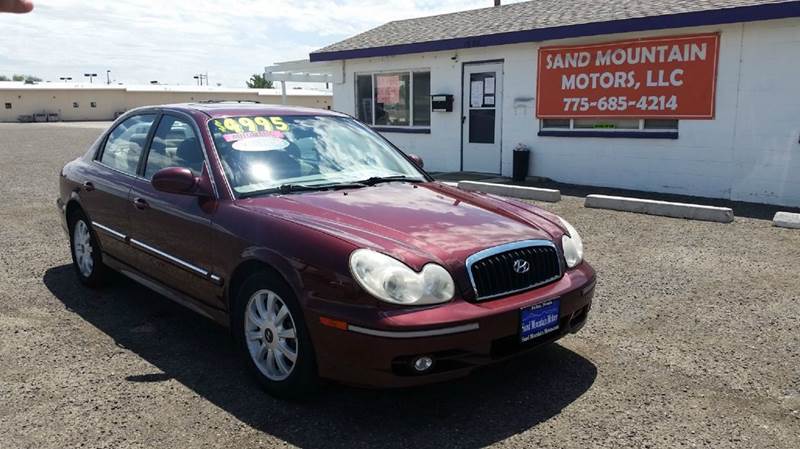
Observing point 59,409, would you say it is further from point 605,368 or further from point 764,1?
point 764,1

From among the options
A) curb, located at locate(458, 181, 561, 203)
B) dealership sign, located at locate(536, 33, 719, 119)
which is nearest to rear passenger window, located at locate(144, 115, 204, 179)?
curb, located at locate(458, 181, 561, 203)

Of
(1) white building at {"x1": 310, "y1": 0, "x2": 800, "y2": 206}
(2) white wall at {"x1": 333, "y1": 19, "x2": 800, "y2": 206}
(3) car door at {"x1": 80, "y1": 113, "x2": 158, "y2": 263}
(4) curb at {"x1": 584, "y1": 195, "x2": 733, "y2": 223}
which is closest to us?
(3) car door at {"x1": 80, "y1": 113, "x2": 158, "y2": 263}

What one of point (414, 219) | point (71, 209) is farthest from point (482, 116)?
point (414, 219)

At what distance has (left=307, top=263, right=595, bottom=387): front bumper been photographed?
2885 millimetres

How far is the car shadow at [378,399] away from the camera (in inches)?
120

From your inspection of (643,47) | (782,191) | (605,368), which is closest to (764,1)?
(643,47)

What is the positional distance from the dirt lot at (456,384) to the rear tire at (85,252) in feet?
0.45

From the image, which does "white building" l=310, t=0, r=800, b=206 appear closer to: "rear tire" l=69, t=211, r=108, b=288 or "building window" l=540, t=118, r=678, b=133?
"building window" l=540, t=118, r=678, b=133

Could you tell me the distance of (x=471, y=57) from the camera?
12805mm

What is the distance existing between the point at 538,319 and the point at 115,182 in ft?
11.2

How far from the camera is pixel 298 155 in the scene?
4.17m

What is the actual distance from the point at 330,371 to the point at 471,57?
422 inches

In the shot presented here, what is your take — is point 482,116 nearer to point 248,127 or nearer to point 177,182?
point 248,127

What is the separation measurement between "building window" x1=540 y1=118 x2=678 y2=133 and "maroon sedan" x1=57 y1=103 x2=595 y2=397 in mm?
6976
